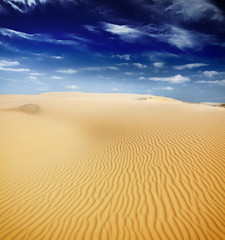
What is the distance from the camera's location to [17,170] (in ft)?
20.7

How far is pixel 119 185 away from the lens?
5.08m

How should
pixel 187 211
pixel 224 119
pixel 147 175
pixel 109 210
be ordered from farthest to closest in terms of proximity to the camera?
pixel 224 119 < pixel 147 175 < pixel 109 210 < pixel 187 211

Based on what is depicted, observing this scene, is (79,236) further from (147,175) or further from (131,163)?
(131,163)

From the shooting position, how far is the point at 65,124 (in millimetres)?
13117

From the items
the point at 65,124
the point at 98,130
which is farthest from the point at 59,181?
the point at 65,124

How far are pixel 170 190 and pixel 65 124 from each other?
10.7m

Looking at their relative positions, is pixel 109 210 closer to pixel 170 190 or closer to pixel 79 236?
pixel 79 236

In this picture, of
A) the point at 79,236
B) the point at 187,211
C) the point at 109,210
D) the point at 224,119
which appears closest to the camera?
the point at 79,236

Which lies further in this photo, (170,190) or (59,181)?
(59,181)

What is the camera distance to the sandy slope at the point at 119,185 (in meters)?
3.58

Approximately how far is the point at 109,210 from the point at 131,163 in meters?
2.43

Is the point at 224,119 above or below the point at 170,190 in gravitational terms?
above

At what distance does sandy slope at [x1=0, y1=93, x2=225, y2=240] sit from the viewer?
11.7 ft

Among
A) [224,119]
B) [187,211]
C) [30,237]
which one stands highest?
[224,119]
